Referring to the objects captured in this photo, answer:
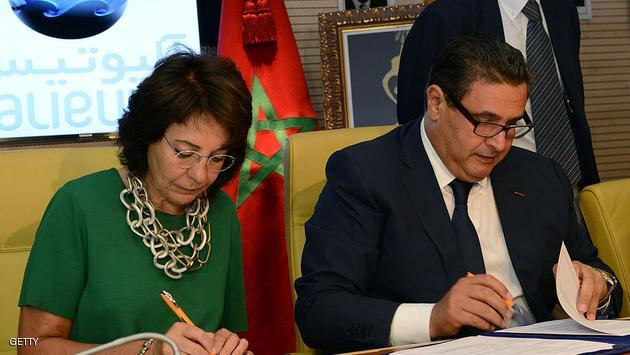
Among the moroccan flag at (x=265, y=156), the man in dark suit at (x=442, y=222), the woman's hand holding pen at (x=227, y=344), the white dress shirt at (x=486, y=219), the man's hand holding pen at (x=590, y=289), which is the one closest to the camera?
the woman's hand holding pen at (x=227, y=344)

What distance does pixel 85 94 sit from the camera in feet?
11.2

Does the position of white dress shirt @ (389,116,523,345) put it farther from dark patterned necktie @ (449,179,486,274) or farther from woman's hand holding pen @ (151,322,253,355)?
woman's hand holding pen @ (151,322,253,355)

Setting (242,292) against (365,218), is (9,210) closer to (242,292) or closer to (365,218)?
(242,292)

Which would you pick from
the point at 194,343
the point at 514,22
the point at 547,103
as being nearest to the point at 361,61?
the point at 514,22

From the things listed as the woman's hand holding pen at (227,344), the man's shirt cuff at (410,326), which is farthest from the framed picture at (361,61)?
the woman's hand holding pen at (227,344)

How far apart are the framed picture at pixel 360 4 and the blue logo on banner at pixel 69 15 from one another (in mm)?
929

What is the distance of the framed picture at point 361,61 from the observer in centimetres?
354

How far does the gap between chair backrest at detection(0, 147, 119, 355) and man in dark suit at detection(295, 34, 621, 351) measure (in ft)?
2.24

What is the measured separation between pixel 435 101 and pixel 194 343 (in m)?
0.88

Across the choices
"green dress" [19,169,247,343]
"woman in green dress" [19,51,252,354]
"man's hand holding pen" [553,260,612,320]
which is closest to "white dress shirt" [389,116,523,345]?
"man's hand holding pen" [553,260,612,320]

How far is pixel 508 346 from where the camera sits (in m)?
1.54

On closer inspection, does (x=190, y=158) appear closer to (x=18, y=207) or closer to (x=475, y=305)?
(x=18, y=207)

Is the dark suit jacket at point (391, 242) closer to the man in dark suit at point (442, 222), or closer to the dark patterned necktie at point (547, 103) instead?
the man in dark suit at point (442, 222)

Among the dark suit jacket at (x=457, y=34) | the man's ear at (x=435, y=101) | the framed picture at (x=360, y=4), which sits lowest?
the man's ear at (x=435, y=101)
